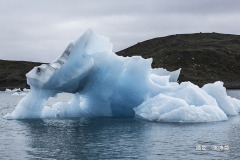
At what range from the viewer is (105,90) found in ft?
81.6

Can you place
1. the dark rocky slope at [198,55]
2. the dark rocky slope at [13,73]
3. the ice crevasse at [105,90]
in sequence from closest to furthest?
the ice crevasse at [105,90]
the dark rocky slope at [198,55]
the dark rocky slope at [13,73]

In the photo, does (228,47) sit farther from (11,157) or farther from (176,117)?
(11,157)

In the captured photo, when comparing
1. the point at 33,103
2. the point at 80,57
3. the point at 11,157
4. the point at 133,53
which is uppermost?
the point at 133,53

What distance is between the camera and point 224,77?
352ft

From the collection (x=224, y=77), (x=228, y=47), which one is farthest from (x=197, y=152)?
(x=228, y=47)

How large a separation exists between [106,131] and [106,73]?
20.0 feet

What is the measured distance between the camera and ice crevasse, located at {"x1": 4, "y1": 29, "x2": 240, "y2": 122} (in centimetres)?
2238

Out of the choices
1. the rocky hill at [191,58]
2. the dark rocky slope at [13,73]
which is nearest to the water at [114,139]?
the rocky hill at [191,58]

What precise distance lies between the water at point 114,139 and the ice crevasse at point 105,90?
1156mm

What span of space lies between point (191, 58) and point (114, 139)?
105 m

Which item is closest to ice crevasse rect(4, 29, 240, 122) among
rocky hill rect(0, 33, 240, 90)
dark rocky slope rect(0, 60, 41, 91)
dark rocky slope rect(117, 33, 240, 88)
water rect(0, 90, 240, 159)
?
water rect(0, 90, 240, 159)

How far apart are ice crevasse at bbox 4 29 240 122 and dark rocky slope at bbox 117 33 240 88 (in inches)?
2887

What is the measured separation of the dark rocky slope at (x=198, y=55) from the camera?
10796cm

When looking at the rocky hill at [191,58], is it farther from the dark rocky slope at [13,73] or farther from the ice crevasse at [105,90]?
the ice crevasse at [105,90]
